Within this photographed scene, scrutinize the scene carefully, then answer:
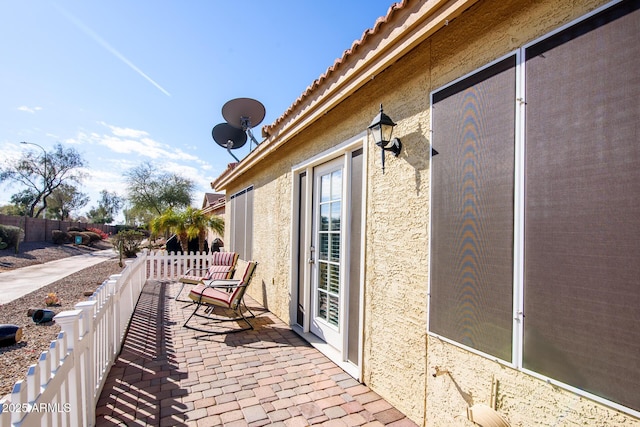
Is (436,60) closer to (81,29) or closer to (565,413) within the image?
(565,413)

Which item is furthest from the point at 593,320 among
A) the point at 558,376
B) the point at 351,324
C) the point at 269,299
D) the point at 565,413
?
the point at 269,299

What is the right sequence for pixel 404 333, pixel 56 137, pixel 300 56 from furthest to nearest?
pixel 56 137, pixel 300 56, pixel 404 333

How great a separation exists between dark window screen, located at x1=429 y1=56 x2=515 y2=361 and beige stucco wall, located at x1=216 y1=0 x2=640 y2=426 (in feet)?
0.43

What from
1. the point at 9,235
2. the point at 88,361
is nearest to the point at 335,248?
the point at 88,361

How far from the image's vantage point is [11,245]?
18.3m

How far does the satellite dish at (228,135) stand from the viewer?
9477 mm

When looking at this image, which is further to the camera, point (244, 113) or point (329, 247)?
point (244, 113)

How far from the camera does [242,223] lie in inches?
352

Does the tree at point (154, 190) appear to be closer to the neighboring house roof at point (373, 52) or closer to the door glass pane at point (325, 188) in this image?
the door glass pane at point (325, 188)

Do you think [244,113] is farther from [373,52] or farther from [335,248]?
[373,52]

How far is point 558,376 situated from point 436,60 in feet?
8.06

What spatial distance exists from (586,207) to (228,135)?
925 centimetres

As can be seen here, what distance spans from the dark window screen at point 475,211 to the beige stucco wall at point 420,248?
13 cm

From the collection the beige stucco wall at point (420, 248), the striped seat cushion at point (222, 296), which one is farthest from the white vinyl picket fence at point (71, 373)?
the beige stucco wall at point (420, 248)
